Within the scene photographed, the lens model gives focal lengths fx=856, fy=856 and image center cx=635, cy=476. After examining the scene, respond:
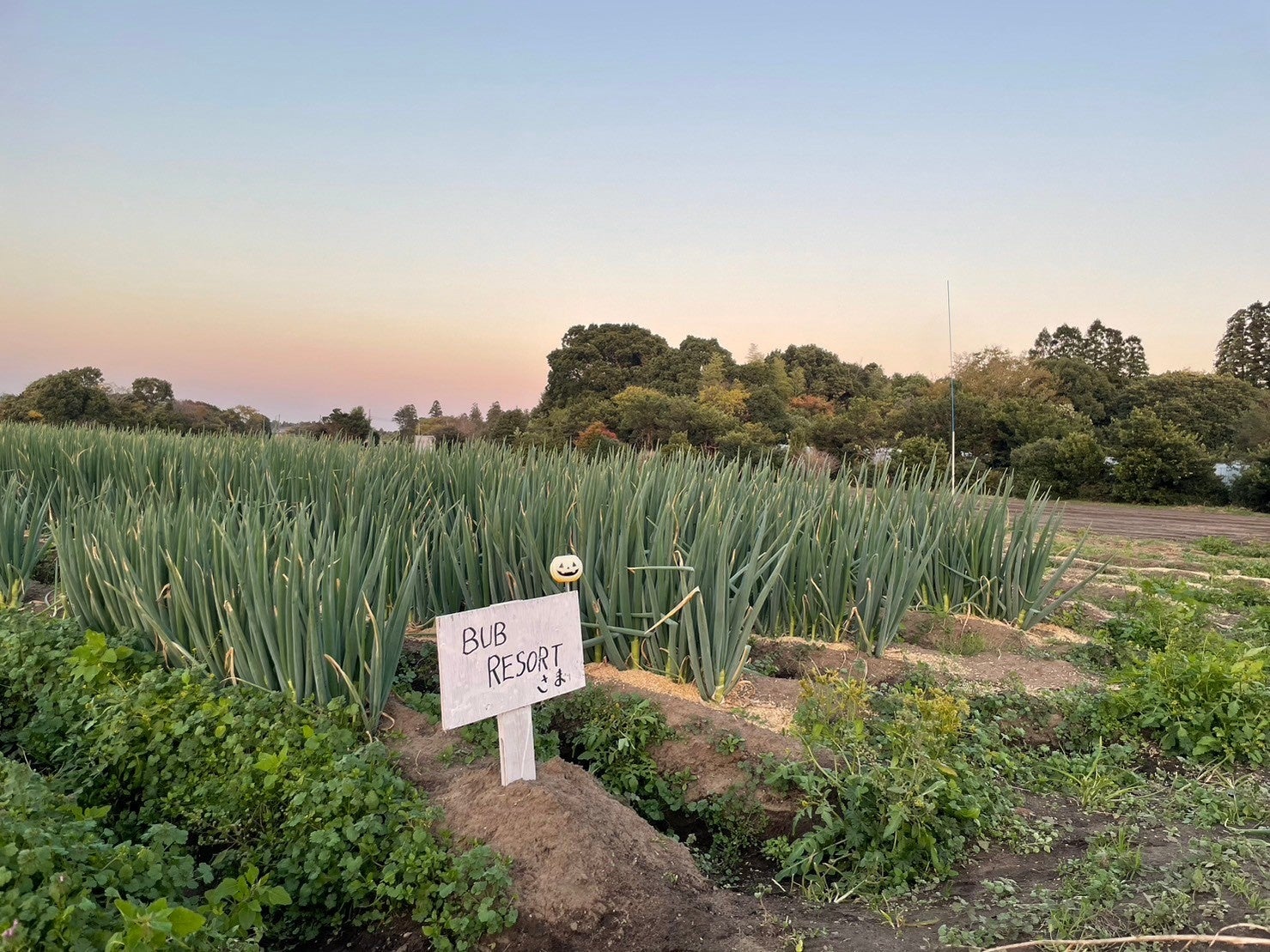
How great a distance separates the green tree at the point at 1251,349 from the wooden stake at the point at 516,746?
3833 centimetres

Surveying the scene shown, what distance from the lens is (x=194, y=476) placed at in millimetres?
6422

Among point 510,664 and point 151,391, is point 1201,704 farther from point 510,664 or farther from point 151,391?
point 151,391

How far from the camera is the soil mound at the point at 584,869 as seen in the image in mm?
2160

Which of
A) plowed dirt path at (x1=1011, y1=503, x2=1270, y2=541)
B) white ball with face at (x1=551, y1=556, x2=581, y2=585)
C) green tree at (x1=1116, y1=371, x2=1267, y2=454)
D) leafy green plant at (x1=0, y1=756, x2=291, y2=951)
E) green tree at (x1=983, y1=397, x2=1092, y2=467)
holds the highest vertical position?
green tree at (x1=1116, y1=371, x2=1267, y2=454)

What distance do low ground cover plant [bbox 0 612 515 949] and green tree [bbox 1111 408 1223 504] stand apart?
17812mm

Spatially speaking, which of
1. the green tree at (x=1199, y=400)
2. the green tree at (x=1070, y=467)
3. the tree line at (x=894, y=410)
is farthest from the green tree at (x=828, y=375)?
the green tree at (x=1070, y=467)

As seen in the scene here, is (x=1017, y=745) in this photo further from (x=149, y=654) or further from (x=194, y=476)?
(x=194, y=476)

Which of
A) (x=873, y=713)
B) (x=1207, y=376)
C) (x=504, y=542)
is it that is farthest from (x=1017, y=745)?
(x=1207, y=376)

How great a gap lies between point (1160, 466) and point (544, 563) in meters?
16.7

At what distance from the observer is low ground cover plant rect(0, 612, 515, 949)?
2.22m

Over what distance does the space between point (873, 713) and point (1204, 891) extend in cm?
118

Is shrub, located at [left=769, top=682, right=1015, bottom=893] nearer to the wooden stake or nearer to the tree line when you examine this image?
the wooden stake

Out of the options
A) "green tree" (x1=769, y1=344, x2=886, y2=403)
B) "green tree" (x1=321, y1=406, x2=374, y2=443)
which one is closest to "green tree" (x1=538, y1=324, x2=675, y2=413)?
"green tree" (x1=769, y1=344, x2=886, y2=403)

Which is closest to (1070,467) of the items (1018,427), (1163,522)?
(1018,427)
